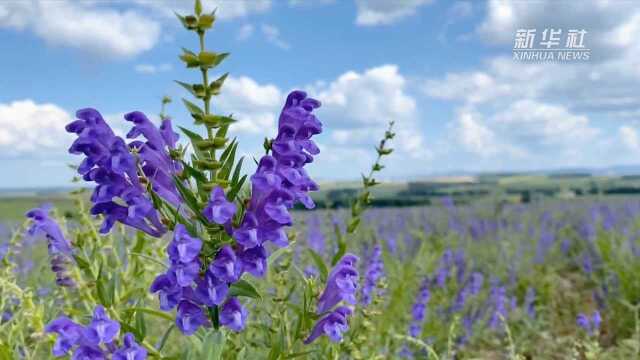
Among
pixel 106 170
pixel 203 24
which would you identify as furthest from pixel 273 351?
pixel 203 24

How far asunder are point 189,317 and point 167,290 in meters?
0.09

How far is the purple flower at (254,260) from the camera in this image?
1583mm

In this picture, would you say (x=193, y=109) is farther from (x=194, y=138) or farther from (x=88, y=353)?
(x=88, y=353)

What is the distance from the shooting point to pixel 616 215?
30.5ft

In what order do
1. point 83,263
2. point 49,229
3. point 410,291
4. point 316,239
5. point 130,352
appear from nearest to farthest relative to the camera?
point 130,352 → point 83,263 → point 49,229 → point 410,291 → point 316,239

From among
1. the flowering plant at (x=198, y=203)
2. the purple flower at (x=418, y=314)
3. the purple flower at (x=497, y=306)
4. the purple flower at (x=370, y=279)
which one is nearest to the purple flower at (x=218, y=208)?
the flowering plant at (x=198, y=203)

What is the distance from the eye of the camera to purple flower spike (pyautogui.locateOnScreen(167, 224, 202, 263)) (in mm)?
1494

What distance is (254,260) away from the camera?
160cm

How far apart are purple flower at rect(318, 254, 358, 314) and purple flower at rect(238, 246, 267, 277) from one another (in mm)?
404

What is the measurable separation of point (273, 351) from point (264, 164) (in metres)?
0.49

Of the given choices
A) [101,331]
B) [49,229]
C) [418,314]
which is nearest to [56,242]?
[49,229]

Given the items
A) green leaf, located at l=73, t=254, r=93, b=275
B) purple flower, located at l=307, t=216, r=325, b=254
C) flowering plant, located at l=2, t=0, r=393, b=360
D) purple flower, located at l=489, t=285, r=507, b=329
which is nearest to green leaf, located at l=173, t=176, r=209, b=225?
flowering plant, located at l=2, t=0, r=393, b=360

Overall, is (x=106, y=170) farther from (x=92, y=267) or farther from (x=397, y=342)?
(x=397, y=342)

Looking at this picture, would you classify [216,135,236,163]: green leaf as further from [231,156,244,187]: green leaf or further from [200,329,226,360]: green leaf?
[200,329,226,360]: green leaf
